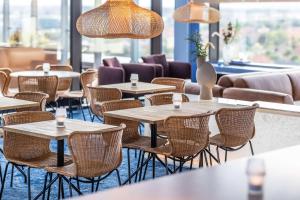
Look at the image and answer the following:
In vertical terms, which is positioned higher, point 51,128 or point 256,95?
point 256,95

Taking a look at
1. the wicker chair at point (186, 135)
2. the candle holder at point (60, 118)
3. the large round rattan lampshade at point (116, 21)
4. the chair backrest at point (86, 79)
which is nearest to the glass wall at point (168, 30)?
the chair backrest at point (86, 79)

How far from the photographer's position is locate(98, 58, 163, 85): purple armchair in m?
11.2

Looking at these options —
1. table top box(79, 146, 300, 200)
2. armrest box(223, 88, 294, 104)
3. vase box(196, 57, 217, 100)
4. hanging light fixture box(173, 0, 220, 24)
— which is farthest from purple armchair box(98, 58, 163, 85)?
table top box(79, 146, 300, 200)

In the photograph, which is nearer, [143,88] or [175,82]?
[143,88]

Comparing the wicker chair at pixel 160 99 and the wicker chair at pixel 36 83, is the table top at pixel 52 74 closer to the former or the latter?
the wicker chair at pixel 36 83

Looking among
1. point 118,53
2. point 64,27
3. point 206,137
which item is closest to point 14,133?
point 206,137

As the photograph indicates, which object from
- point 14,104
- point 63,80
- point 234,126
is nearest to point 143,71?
point 63,80

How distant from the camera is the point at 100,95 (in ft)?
26.9

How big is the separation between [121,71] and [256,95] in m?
3.67

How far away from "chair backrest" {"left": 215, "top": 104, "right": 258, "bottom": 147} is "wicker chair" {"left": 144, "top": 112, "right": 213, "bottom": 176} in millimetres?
274

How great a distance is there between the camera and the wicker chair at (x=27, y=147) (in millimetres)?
5280

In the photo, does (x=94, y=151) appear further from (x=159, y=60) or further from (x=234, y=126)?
(x=159, y=60)

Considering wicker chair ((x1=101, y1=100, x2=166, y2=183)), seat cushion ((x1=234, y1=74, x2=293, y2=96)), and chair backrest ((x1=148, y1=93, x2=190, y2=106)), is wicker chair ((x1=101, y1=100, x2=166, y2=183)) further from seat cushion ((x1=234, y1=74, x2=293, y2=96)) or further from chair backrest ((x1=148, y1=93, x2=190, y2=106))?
seat cushion ((x1=234, y1=74, x2=293, y2=96))

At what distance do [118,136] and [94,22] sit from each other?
1149mm
